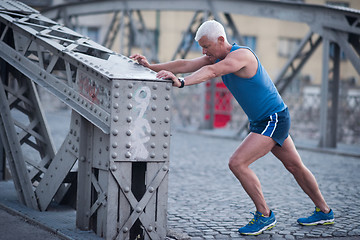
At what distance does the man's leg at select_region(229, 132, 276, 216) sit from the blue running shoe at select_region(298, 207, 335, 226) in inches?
25.9

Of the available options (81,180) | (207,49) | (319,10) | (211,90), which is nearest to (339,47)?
(319,10)

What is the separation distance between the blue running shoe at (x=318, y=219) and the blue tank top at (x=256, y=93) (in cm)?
111

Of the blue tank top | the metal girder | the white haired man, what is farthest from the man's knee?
the metal girder

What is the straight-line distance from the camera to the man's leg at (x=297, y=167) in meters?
4.87

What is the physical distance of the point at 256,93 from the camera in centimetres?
458

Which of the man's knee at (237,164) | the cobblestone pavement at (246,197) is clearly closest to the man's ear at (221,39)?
the man's knee at (237,164)

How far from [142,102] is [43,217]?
5.35 feet

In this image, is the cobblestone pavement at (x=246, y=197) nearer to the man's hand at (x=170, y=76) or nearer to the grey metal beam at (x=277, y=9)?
the man's hand at (x=170, y=76)

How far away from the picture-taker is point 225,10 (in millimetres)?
13586

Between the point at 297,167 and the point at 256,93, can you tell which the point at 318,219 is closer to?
the point at 297,167

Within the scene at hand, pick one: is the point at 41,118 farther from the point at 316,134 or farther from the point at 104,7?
the point at 104,7

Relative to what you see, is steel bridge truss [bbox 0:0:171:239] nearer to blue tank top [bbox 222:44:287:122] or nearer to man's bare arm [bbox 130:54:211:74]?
man's bare arm [bbox 130:54:211:74]

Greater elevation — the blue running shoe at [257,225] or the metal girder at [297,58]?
the metal girder at [297,58]

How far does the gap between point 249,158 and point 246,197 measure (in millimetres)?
1859
